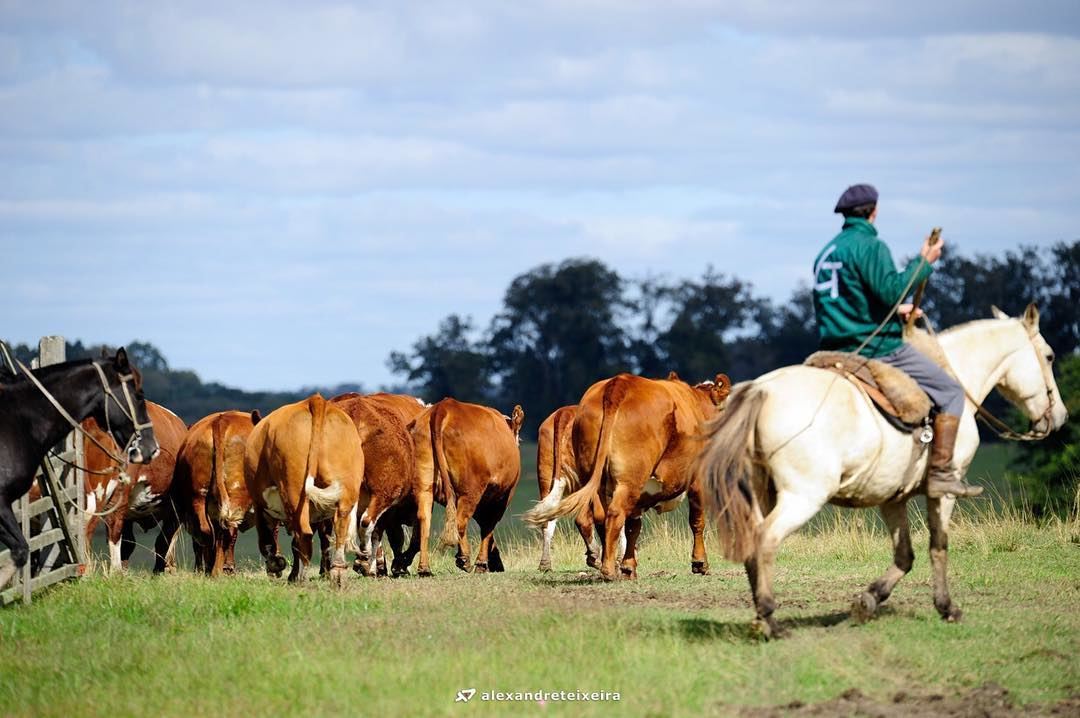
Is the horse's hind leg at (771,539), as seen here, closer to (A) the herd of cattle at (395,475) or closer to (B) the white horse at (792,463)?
(B) the white horse at (792,463)

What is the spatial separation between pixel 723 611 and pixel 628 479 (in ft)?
9.08

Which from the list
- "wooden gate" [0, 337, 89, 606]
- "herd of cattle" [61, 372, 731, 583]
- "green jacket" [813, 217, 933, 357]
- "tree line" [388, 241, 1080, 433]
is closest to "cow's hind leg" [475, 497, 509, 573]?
"herd of cattle" [61, 372, 731, 583]

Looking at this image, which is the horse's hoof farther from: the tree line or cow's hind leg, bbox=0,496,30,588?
the tree line

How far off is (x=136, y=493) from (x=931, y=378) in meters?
10.2

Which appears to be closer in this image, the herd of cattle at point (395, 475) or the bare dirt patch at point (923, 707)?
the bare dirt patch at point (923, 707)

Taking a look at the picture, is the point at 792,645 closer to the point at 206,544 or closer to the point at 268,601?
the point at 268,601

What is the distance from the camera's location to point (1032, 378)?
10766 mm

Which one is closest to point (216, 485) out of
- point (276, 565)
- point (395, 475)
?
point (276, 565)

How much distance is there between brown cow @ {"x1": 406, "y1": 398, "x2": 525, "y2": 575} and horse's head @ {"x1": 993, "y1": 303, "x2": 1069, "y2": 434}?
618cm

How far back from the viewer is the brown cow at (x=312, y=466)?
1253 cm

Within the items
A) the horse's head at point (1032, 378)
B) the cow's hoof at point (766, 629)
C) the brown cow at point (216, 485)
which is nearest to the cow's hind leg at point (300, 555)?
the brown cow at point (216, 485)

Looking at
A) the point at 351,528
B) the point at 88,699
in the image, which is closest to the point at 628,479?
the point at 351,528

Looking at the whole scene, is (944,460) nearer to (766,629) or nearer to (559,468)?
(766,629)

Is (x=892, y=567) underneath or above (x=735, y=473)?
underneath
